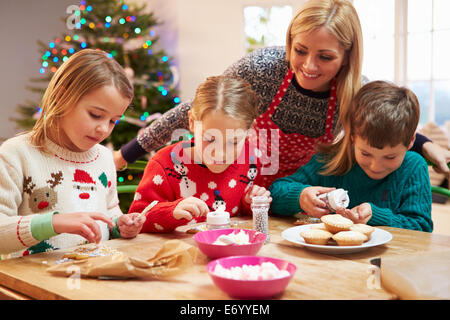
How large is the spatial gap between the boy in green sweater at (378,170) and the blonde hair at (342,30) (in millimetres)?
65

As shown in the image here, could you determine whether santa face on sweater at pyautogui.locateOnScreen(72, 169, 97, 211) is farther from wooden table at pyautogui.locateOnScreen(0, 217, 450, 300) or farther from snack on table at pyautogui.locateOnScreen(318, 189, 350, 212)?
snack on table at pyautogui.locateOnScreen(318, 189, 350, 212)

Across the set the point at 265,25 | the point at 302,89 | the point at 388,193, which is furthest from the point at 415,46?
the point at 388,193

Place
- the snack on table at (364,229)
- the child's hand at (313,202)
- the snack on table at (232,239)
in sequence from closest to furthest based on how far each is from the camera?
the snack on table at (232,239), the snack on table at (364,229), the child's hand at (313,202)

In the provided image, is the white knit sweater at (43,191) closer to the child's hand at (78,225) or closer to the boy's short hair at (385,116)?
the child's hand at (78,225)

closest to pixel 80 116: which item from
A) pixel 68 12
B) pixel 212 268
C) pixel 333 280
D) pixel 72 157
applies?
pixel 72 157

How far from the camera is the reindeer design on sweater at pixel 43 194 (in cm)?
125

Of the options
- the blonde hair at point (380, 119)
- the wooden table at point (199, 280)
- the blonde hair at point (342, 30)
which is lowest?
the wooden table at point (199, 280)

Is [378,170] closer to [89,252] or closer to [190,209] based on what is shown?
[190,209]

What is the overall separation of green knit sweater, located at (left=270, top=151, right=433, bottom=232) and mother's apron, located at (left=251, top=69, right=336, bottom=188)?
0.16m

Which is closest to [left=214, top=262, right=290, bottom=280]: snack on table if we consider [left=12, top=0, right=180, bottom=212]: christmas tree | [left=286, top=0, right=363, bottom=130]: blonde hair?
[left=286, top=0, right=363, bottom=130]: blonde hair

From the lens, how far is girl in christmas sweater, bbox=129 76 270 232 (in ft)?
4.91

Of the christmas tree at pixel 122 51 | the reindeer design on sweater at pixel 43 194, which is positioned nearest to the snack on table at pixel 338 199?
the reindeer design on sweater at pixel 43 194

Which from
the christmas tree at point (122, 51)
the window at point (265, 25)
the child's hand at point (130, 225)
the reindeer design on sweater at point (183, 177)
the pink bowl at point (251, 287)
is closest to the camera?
the pink bowl at point (251, 287)
